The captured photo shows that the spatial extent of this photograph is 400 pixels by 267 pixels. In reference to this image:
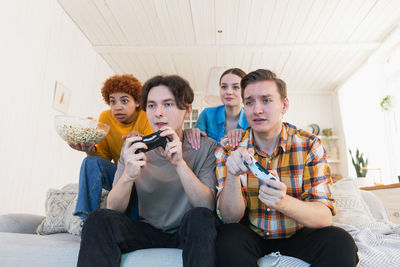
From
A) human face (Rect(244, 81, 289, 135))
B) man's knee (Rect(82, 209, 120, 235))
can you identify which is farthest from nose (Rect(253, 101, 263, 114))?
man's knee (Rect(82, 209, 120, 235))

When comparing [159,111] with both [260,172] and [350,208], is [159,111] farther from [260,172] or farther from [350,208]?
[350,208]

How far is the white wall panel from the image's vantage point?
2770 mm

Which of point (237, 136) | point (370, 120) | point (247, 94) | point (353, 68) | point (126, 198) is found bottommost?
point (126, 198)

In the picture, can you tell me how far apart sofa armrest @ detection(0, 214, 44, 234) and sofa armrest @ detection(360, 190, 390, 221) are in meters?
2.12

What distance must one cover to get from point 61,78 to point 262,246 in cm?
331

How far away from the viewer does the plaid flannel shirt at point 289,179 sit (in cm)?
128

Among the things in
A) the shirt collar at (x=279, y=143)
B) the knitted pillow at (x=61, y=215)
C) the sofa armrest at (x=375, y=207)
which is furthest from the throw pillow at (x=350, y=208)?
the knitted pillow at (x=61, y=215)

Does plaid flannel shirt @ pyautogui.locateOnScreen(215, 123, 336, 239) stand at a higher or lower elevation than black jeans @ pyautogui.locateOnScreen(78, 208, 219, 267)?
higher

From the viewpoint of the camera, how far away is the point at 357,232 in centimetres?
154

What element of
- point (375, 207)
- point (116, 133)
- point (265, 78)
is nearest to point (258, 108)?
point (265, 78)

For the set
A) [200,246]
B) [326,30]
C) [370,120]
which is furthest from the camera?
[370,120]

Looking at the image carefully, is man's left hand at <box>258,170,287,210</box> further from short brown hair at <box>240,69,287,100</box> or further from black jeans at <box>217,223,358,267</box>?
short brown hair at <box>240,69,287,100</box>

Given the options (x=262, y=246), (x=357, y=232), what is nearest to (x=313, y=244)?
(x=262, y=246)

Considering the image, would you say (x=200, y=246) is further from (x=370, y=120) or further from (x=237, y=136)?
(x=370, y=120)
